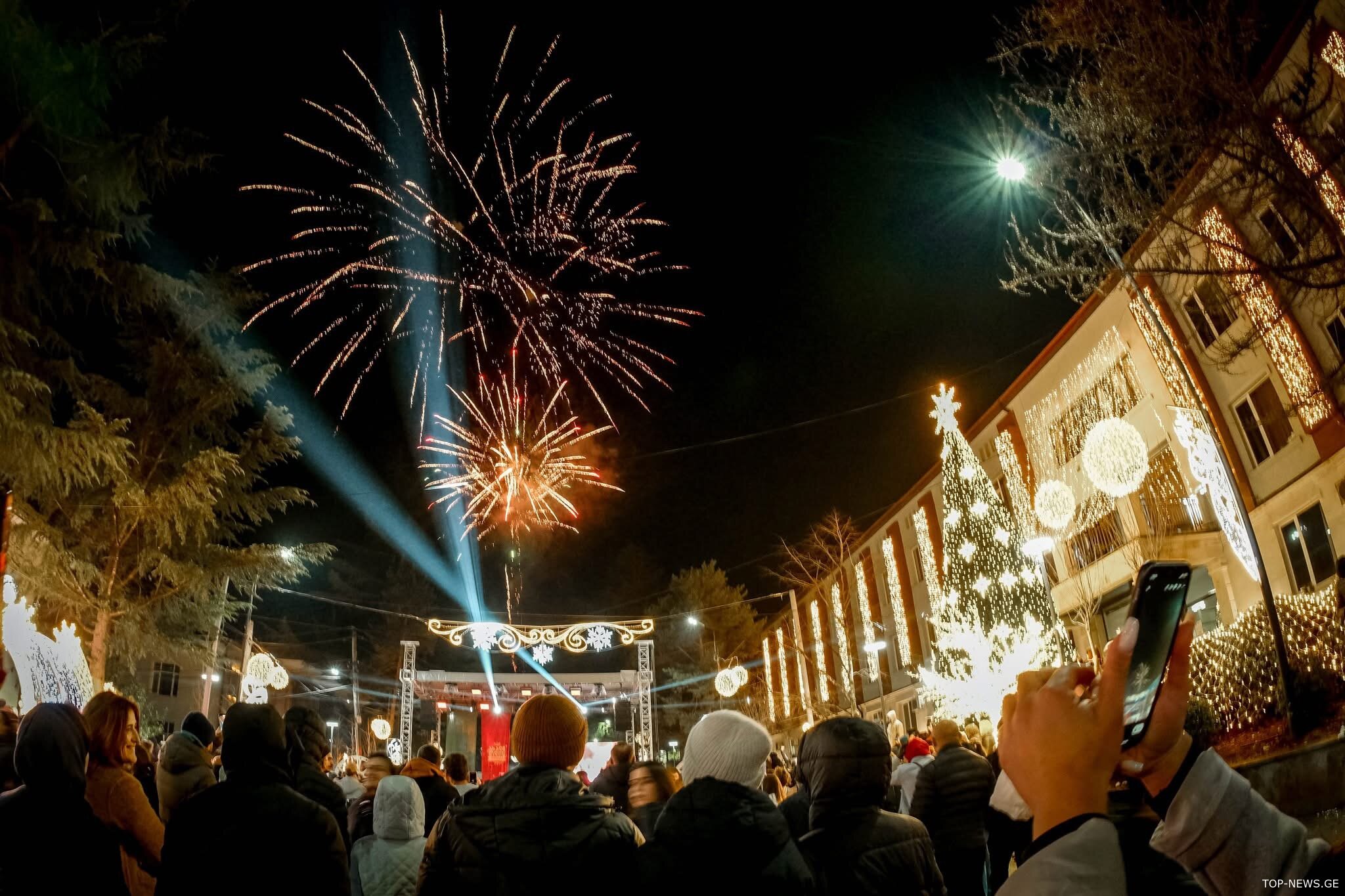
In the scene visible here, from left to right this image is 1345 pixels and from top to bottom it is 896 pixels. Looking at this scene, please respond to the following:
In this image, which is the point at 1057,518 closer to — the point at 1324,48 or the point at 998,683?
the point at 998,683

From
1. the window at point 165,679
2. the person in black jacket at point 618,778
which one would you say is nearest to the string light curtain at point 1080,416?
the person in black jacket at point 618,778

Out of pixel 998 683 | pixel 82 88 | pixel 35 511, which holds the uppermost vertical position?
pixel 82 88

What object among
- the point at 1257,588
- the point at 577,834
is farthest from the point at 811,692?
the point at 577,834

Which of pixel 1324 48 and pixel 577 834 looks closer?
pixel 577 834

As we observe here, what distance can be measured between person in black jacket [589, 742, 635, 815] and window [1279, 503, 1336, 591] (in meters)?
15.7

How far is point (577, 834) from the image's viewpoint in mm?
3064

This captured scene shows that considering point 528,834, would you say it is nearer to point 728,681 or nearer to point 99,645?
point 99,645

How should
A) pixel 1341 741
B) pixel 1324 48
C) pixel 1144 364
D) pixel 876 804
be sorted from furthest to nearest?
pixel 1144 364 → pixel 1324 48 → pixel 1341 741 → pixel 876 804

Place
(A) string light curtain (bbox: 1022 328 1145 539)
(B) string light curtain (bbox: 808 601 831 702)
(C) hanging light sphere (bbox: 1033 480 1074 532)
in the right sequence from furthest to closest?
(B) string light curtain (bbox: 808 601 831 702) < (C) hanging light sphere (bbox: 1033 480 1074 532) < (A) string light curtain (bbox: 1022 328 1145 539)

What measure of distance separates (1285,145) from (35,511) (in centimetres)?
2153

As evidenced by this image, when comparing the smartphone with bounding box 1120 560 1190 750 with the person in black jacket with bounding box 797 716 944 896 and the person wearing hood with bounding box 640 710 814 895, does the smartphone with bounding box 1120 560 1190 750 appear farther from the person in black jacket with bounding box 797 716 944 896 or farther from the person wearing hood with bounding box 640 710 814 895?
the person in black jacket with bounding box 797 716 944 896

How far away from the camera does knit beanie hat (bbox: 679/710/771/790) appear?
3.05m

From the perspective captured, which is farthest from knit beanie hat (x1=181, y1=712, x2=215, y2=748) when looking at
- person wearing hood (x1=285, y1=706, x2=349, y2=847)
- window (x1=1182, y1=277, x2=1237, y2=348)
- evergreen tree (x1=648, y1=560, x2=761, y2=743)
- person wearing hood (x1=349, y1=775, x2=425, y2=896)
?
evergreen tree (x1=648, y1=560, x2=761, y2=743)

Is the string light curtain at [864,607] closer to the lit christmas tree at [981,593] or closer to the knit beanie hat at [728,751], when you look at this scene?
the lit christmas tree at [981,593]
